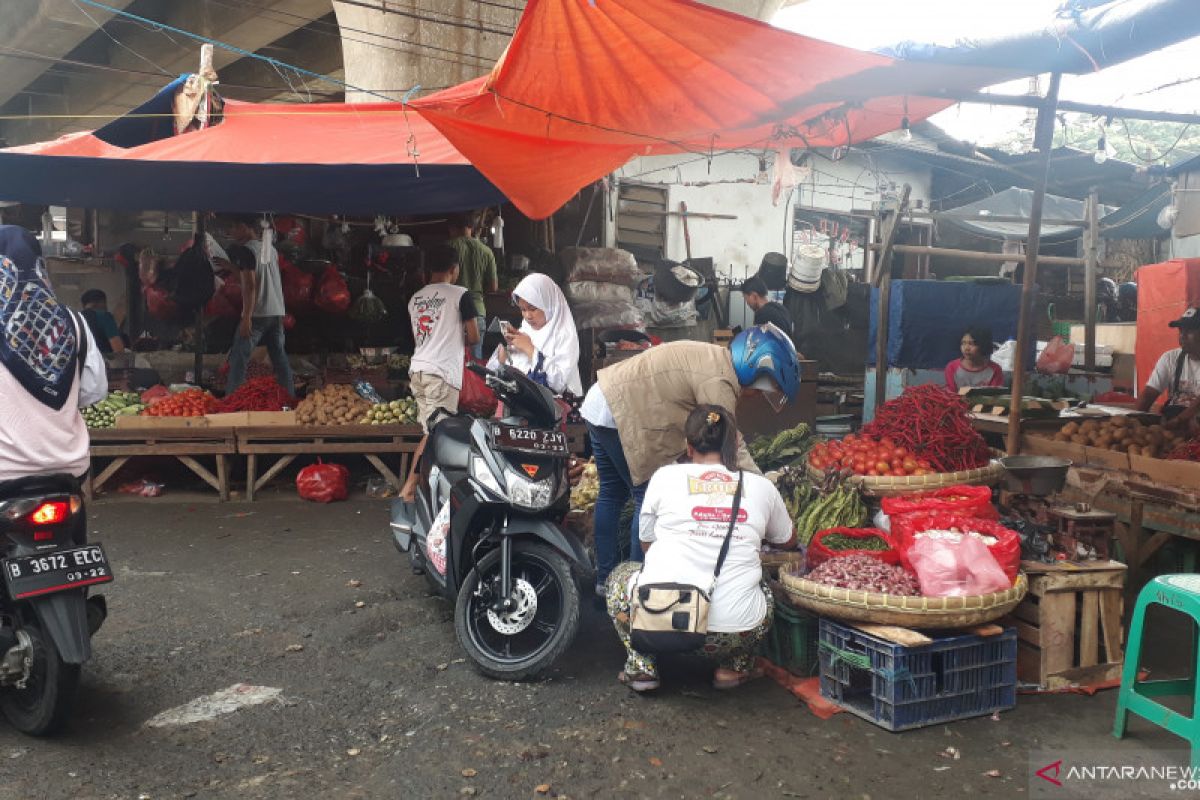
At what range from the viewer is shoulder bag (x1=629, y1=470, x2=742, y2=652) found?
3912mm

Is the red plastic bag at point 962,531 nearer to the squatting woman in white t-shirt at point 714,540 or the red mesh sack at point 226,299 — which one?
the squatting woman in white t-shirt at point 714,540

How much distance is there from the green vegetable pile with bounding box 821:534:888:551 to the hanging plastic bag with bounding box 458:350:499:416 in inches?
140

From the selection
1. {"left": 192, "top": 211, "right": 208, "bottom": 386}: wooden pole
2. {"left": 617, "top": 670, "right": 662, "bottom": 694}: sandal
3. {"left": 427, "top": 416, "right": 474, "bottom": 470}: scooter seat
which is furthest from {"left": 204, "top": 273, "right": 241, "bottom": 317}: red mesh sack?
{"left": 617, "top": 670, "right": 662, "bottom": 694}: sandal

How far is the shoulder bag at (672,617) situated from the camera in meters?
3.91

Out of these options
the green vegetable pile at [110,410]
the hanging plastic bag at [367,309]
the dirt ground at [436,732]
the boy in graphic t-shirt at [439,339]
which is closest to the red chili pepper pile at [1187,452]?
the dirt ground at [436,732]

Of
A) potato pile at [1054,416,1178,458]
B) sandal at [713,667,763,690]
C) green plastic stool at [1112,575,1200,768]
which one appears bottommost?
sandal at [713,667,763,690]

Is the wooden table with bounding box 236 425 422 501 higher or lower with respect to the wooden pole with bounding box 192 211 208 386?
lower

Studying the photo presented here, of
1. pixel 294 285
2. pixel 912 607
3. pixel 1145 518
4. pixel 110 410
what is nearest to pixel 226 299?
pixel 294 285

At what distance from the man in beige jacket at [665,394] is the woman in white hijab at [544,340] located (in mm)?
1425

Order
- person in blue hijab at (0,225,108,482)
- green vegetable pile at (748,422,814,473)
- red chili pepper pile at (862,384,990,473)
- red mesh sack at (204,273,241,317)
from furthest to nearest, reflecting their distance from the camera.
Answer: red mesh sack at (204,273,241,317) → green vegetable pile at (748,422,814,473) → red chili pepper pile at (862,384,990,473) → person in blue hijab at (0,225,108,482)

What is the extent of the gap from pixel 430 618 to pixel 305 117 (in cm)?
→ 437

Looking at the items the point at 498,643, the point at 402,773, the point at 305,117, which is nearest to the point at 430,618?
the point at 498,643

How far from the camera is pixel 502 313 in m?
12.1

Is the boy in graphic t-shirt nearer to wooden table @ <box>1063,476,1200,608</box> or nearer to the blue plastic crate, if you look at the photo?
the blue plastic crate
